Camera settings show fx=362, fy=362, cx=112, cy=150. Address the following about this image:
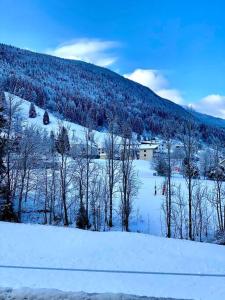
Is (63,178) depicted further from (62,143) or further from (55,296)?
(55,296)

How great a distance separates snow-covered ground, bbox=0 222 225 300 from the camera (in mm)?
9359

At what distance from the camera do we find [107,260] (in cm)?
1317

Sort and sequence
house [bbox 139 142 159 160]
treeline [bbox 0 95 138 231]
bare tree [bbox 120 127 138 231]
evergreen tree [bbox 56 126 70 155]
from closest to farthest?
treeline [bbox 0 95 138 231]
bare tree [bbox 120 127 138 231]
evergreen tree [bbox 56 126 70 155]
house [bbox 139 142 159 160]

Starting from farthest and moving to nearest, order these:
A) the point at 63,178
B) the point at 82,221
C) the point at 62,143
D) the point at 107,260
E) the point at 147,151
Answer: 1. the point at 147,151
2. the point at 62,143
3. the point at 63,178
4. the point at 82,221
5. the point at 107,260


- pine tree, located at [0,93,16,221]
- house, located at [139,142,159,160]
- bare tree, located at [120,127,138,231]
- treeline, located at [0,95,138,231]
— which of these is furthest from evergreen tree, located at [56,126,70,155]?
house, located at [139,142,159,160]

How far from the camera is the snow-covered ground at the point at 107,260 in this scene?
9359 millimetres

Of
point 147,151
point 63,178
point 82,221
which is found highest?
point 147,151

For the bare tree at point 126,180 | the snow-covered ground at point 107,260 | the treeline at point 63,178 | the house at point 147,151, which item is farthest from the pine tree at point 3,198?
the house at point 147,151

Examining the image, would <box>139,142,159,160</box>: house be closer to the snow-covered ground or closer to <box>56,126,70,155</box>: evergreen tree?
<box>56,126,70,155</box>: evergreen tree

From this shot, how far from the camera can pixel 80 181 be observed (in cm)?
3628

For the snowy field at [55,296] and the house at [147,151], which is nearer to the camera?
the snowy field at [55,296]

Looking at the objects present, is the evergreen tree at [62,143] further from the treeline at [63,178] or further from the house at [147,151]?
the house at [147,151]

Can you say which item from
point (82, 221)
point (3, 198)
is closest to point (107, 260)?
point (3, 198)

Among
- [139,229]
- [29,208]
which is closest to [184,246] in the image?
[139,229]
